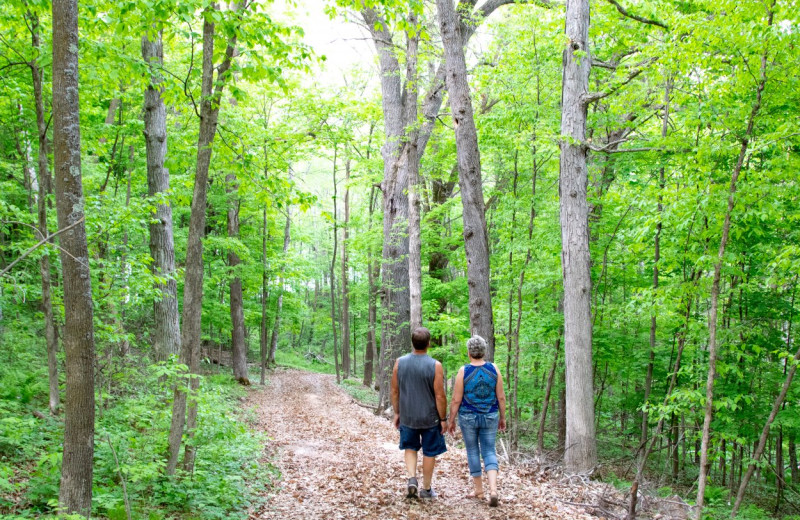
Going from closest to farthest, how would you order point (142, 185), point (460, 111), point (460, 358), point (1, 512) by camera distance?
point (1, 512)
point (460, 111)
point (460, 358)
point (142, 185)

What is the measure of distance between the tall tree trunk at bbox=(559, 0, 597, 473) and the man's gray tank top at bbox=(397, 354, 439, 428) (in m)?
4.23

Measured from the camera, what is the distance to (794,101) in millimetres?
6707

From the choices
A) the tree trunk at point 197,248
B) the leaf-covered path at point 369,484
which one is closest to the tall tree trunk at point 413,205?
the leaf-covered path at point 369,484

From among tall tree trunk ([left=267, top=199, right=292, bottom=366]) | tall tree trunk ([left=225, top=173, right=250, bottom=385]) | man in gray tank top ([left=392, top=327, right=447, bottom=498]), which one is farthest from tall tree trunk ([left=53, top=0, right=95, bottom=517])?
tall tree trunk ([left=267, top=199, right=292, bottom=366])

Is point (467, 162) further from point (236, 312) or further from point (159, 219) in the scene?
point (236, 312)

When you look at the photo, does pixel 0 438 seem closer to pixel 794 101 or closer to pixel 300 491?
pixel 300 491

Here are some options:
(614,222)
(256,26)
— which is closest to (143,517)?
(256,26)

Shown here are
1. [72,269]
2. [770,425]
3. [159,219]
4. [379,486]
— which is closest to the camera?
[72,269]

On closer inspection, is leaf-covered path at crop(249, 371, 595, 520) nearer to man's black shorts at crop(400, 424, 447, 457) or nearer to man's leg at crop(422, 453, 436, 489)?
man's leg at crop(422, 453, 436, 489)

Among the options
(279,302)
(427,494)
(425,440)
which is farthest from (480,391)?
(279,302)

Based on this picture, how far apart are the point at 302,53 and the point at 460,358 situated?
8.95m

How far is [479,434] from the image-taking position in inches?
207

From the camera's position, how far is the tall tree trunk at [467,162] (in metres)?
9.26

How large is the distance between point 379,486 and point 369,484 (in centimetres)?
18
